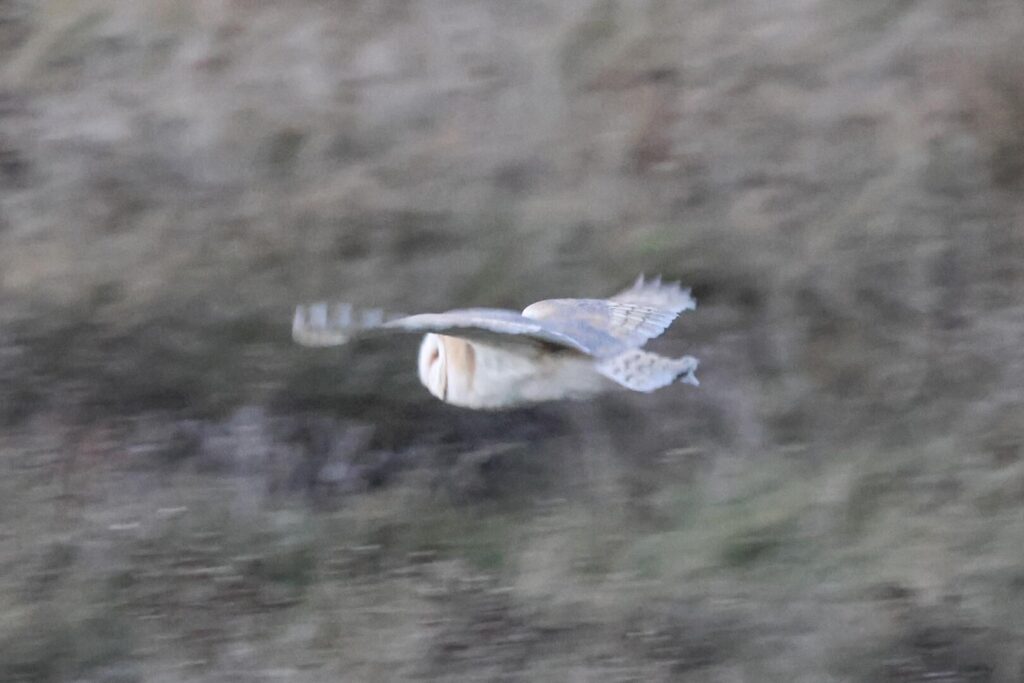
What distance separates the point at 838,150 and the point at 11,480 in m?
3.39

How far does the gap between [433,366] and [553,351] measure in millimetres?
535

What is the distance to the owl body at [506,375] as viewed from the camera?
4.75 metres

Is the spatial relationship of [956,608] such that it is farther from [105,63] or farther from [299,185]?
[105,63]

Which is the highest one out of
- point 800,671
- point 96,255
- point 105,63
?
point 105,63

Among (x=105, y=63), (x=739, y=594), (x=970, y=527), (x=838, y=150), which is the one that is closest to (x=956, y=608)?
(x=970, y=527)

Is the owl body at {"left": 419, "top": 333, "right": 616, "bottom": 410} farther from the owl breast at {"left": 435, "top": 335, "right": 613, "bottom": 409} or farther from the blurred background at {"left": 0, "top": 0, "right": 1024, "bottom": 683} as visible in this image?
the blurred background at {"left": 0, "top": 0, "right": 1024, "bottom": 683}

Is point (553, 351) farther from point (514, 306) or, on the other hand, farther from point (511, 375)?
point (514, 306)

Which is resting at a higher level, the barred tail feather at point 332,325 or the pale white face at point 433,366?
the barred tail feather at point 332,325

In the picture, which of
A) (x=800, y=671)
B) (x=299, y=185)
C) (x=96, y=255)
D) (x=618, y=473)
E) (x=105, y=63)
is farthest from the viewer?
(x=105, y=63)

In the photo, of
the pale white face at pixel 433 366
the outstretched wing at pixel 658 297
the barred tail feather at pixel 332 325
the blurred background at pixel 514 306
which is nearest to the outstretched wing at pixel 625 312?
the outstretched wing at pixel 658 297

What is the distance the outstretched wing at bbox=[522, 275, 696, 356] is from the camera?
4.89 m

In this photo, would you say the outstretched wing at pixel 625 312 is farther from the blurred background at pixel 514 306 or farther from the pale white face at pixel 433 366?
the blurred background at pixel 514 306

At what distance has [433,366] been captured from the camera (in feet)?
16.8

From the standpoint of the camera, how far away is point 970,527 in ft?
16.5
